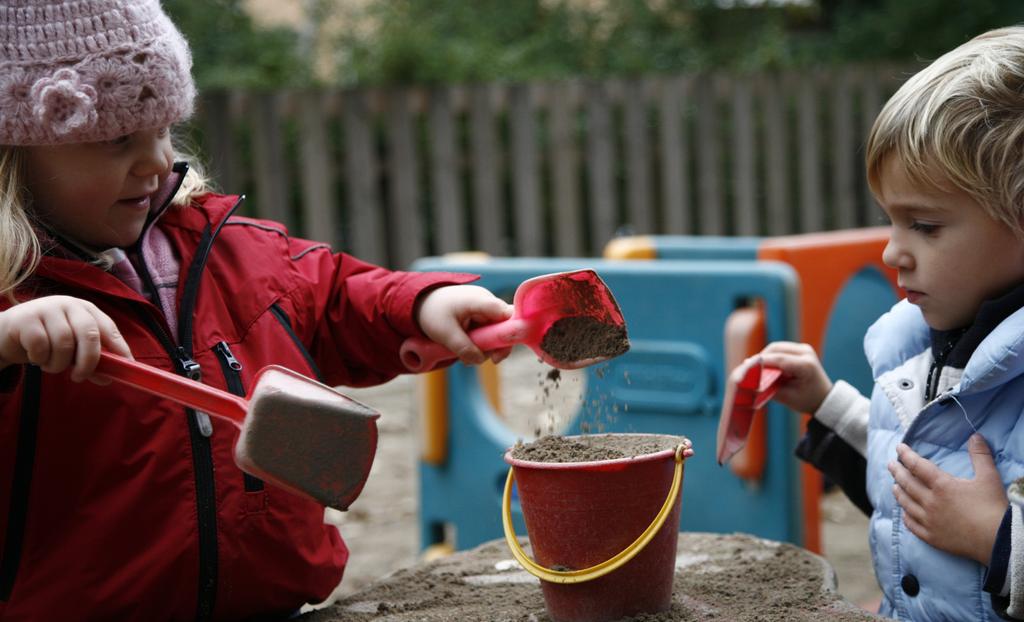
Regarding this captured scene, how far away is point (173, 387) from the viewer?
1.42m

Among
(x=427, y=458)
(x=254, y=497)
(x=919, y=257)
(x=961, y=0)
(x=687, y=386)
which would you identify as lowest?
(x=427, y=458)

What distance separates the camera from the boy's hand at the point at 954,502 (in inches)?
60.8

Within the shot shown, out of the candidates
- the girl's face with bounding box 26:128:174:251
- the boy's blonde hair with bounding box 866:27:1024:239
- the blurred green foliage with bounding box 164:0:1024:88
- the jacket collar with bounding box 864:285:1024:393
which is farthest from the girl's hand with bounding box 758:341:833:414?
the blurred green foliage with bounding box 164:0:1024:88

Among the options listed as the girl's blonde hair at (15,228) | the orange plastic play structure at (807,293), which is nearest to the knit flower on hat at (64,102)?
the girl's blonde hair at (15,228)

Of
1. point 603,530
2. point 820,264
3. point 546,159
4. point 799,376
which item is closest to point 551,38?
point 546,159

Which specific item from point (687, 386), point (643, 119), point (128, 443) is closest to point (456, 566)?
point (128, 443)

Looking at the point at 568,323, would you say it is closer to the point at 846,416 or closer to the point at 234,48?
the point at 846,416

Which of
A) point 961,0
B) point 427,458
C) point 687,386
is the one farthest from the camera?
point 961,0

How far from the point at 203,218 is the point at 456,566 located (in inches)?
27.4

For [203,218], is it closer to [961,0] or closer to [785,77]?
[785,77]

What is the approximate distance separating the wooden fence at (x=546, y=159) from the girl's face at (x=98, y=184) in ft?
14.6

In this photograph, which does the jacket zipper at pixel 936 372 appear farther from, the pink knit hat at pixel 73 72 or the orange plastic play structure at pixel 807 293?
the pink knit hat at pixel 73 72

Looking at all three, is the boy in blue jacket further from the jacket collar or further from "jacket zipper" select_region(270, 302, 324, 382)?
"jacket zipper" select_region(270, 302, 324, 382)

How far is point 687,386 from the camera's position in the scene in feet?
9.75
